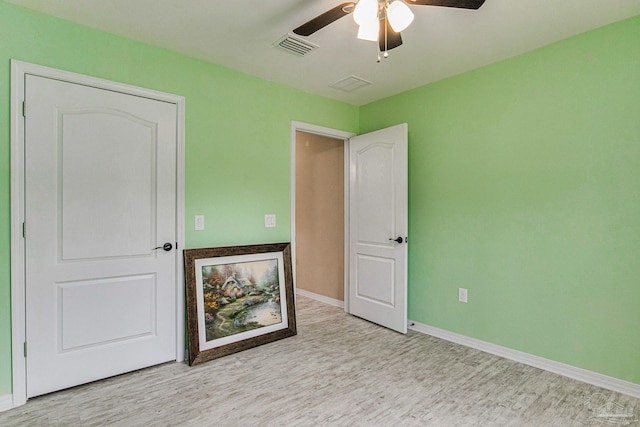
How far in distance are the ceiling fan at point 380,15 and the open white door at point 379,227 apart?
148 centimetres

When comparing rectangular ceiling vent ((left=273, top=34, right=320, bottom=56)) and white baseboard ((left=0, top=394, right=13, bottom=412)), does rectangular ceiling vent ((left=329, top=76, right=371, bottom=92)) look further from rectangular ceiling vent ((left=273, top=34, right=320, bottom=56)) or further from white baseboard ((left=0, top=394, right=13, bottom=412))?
white baseboard ((left=0, top=394, right=13, bottom=412))

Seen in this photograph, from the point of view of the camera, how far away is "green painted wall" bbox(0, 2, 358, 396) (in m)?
2.06

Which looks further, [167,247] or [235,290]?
[235,290]

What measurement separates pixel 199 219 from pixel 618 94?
3.20m

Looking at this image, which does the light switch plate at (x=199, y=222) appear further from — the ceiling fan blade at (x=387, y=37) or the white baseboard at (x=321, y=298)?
the white baseboard at (x=321, y=298)

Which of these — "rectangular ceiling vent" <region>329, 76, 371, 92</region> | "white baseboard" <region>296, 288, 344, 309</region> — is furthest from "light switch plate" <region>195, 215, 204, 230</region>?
"white baseboard" <region>296, 288, 344, 309</region>

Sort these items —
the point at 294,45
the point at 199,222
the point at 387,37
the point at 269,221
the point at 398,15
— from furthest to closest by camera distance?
the point at 269,221, the point at 199,222, the point at 294,45, the point at 387,37, the point at 398,15

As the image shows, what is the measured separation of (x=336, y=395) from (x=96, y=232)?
6.55ft

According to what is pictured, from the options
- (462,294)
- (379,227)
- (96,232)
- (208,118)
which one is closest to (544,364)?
(462,294)

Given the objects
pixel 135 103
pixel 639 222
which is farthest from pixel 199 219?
pixel 639 222

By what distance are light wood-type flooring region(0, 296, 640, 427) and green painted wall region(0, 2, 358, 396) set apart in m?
0.60

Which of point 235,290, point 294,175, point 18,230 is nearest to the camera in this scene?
point 18,230

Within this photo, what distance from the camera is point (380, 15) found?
1.88 m

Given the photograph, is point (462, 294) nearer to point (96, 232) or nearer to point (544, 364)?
point (544, 364)
